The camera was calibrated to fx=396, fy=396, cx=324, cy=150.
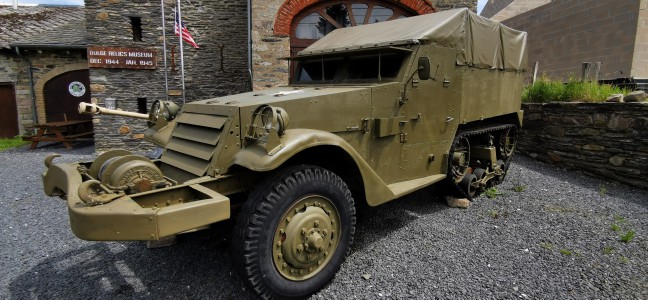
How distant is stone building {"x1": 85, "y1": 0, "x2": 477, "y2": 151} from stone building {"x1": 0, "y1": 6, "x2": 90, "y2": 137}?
9.20ft

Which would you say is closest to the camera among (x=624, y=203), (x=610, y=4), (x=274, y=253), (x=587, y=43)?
(x=274, y=253)

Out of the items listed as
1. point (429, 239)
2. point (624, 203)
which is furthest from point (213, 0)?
point (624, 203)

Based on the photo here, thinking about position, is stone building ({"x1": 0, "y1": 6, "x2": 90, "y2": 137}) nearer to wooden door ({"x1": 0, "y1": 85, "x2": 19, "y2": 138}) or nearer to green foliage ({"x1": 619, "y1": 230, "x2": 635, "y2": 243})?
wooden door ({"x1": 0, "y1": 85, "x2": 19, "y2": 138})

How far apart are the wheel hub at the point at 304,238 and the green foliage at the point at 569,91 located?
598cm

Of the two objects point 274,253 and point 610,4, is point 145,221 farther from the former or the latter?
point 610,4

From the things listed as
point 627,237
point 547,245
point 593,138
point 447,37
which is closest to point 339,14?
point 447,37

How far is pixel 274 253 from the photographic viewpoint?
2.58m

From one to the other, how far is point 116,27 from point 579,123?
9410mm

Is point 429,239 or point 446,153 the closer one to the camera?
point 429,239

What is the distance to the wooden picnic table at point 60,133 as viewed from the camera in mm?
10079

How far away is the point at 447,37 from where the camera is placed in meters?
3.99

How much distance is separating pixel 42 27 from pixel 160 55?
6.67 meters

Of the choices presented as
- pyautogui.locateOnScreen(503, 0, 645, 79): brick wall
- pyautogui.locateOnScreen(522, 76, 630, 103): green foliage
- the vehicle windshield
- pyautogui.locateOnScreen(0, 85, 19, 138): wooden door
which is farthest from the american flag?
pyautogui.locateOnScreen(503, 0, 645, 79): brick wall

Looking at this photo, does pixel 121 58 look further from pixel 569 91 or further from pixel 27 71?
pixel 569 91
